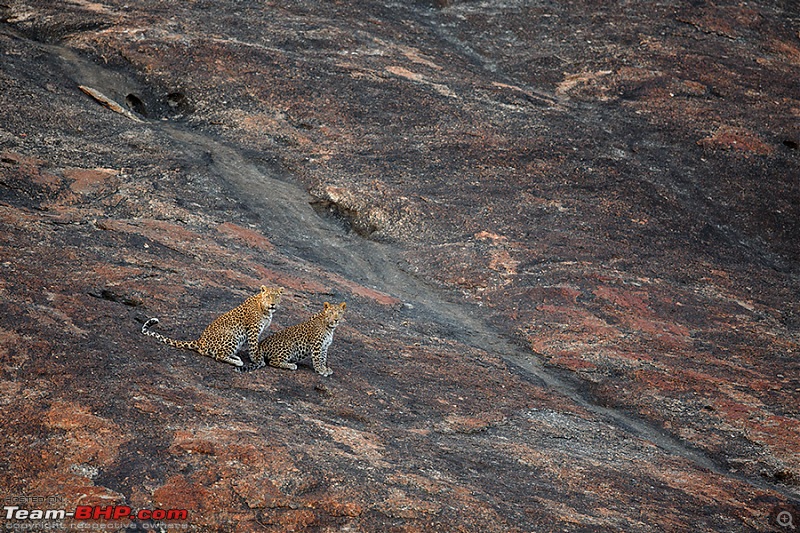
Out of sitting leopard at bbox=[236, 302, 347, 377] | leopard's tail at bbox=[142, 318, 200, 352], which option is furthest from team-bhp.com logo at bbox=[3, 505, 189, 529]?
sitting leopard at bbox=[236, 302, 347, 377]

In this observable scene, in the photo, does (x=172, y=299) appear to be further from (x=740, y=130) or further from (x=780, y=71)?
(x=780, y=71)

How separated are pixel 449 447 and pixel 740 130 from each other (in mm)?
20235

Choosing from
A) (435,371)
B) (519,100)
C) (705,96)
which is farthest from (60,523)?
(705,96)

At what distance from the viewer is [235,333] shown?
12.3m

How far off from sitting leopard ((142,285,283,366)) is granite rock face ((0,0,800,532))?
0.69 feet

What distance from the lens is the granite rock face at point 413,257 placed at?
33.6 feet

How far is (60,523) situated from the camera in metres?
8.32

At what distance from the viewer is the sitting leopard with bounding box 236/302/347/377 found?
1274 centimetres

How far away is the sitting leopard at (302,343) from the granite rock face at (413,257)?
0.41m

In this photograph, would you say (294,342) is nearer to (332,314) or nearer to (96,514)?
(332,314)

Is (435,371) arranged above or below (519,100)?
below

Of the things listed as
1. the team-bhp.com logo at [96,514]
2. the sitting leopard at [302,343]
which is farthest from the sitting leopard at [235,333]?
the team-bhp.com logo at [96,514]

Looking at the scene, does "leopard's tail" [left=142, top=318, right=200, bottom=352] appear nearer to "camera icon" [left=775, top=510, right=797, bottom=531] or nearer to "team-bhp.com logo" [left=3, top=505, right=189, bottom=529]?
"team-bhp.com logo" [left=3, top=505, right=189, bottom=529]

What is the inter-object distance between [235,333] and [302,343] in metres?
1.07
